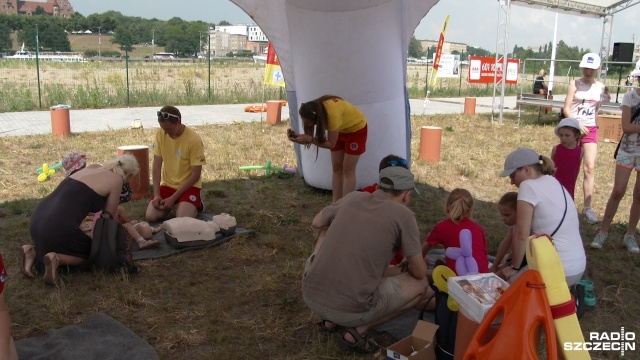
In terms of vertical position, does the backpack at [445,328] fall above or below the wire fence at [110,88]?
below

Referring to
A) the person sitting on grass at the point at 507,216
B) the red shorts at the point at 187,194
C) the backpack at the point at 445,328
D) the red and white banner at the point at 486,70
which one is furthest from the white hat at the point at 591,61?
the red and white banner at the point at 486,70

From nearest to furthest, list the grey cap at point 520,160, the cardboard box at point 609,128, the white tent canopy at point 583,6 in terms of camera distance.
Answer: the grey cap at point 520,160
the cardboard box at point 609,128
the white tent canopy at point 583,6

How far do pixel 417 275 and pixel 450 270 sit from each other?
8.7 inches

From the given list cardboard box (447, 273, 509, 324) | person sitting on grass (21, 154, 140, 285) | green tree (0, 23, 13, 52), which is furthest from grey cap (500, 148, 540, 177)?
green tree (0, 23, 13, 52)

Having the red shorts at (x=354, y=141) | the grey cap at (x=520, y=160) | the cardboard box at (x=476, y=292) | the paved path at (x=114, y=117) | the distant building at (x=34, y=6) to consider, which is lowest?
the cardboard box at (x=476, y=292)

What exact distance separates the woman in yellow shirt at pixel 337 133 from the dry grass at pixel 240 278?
0.63 metres

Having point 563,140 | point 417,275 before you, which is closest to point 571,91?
point 563,140

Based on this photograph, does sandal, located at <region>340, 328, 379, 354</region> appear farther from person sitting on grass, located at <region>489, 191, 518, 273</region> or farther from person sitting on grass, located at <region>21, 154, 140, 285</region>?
person sitting on grass, located at <region>21, 154, 140, 285</region>

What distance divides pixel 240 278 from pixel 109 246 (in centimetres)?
98

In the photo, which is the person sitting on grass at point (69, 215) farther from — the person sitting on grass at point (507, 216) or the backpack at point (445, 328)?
the person sitting on grass at point (507, 216)

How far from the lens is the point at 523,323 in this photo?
82.7 inches

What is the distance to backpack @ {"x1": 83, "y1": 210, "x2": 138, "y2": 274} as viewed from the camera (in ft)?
12.8

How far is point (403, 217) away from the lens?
9.39ft

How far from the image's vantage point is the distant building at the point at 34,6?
7820 centimetres
